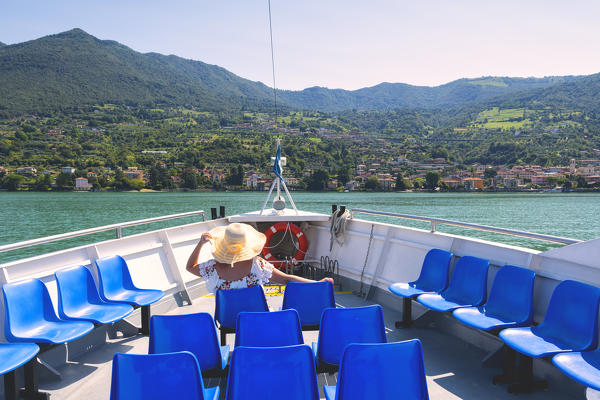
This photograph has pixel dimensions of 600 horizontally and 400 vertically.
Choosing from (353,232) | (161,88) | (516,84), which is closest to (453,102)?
(516,84)

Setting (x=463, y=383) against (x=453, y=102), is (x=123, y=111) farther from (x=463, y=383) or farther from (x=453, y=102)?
(x=453, y=102)

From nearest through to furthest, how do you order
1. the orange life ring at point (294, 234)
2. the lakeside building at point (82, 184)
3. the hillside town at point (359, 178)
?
the orange life ring at point (294, 234)
the hillside town at point (359, 178)
the lakeside building at point (82, 184)

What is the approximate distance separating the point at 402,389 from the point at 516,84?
177 meters

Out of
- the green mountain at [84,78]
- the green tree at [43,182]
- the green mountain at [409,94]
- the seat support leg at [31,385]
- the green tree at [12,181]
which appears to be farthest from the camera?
the green mountain at [409,94]

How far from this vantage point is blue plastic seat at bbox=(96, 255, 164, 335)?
3.60m

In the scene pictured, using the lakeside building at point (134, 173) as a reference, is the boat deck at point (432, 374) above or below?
below

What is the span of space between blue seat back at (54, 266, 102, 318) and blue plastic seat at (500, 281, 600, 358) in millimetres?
3047

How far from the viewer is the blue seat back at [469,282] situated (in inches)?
136

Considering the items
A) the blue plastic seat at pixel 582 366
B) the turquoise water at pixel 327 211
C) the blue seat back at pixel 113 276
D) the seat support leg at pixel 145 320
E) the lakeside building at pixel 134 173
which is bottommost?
the turquoise water at pixel 327 211

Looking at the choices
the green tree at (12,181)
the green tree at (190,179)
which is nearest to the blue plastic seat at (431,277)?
the green tree at (190,179)

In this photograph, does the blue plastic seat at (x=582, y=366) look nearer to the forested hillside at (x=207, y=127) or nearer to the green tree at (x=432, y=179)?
the forested hillside at (x=207, y=127)

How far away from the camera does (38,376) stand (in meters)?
2.95

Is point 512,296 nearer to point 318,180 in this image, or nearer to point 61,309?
point 61,309

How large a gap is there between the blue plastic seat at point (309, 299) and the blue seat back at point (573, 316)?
1383 millimetres
